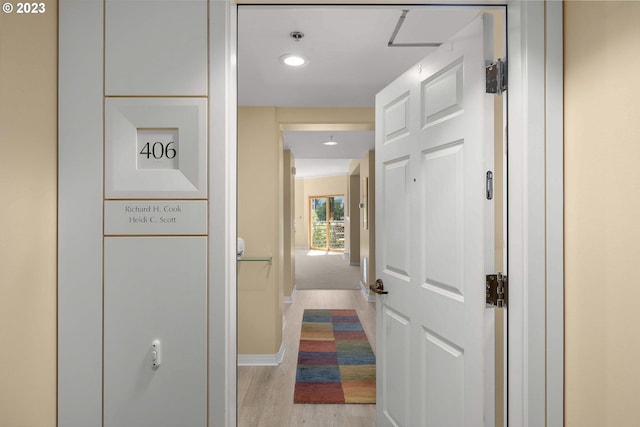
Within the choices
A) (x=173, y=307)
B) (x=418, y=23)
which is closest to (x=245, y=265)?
(x=173, y=307)

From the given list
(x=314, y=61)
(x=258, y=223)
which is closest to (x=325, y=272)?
(x=258, y=223)

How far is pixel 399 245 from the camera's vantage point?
1.68 metres

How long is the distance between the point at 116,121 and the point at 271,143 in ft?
6.92

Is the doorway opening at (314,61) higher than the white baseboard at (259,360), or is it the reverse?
the doorway opening at (314,61)

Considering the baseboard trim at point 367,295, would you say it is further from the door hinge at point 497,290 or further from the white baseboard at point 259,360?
the door hinge at point 497,290

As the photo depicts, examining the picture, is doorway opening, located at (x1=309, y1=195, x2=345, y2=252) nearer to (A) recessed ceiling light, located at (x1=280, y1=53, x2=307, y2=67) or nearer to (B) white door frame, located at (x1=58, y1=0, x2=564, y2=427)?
(A) recessed ceiling light, located at (x1=280, y1=53, x2=307, y2=67)

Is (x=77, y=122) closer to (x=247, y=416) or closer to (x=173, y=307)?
(x=173, y=307)

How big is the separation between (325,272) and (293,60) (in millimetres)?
6330

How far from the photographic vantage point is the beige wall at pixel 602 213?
853mm

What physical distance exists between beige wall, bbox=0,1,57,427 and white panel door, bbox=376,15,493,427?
4.46 ft

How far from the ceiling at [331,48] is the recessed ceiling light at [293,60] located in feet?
→ 0.14

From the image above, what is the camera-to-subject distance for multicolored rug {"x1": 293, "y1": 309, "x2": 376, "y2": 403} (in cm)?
264

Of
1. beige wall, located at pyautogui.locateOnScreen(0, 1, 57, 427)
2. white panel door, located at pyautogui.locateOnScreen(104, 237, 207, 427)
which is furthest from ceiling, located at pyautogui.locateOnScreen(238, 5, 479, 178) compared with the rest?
white panel door, located at pyautogui.locateOnScreen(104, 237, 207, 427)

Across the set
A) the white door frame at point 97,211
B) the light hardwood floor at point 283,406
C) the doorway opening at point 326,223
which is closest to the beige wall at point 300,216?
the doorway opening at point 326,223
